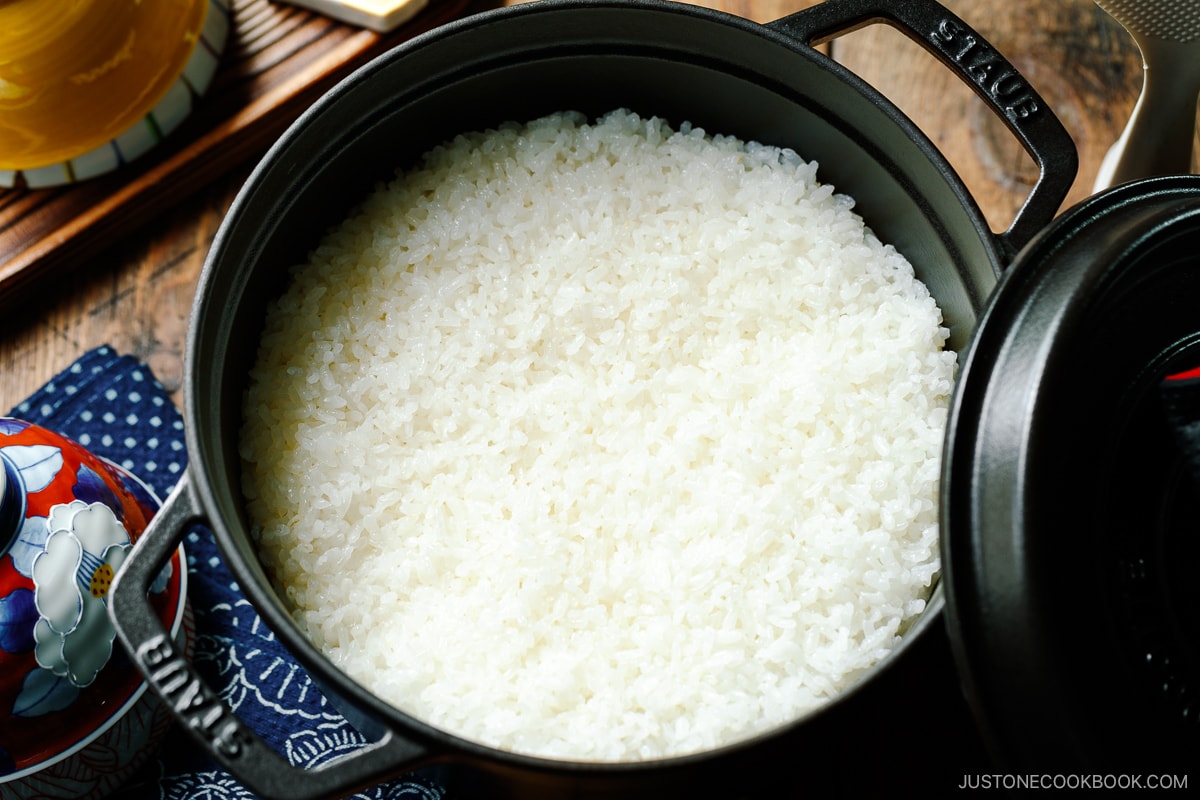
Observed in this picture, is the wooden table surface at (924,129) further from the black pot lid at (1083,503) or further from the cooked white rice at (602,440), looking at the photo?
the black pot lid at (1083,503)

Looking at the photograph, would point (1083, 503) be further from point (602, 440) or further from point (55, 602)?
point (55, 602)

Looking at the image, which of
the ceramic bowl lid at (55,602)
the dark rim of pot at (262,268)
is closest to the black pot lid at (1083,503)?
the dark rim of pot at (262,268)

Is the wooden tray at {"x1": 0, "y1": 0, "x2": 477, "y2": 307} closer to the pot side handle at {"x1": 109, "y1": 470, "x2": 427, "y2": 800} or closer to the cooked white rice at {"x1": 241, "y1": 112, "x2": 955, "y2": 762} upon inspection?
the cooked white rice at {"x1": 241, "y1": 112, "x2": 955, "y2": 762}

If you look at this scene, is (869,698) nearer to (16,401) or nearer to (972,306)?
(972,306)

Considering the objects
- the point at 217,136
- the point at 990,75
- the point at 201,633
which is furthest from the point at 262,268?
the point at 990,75

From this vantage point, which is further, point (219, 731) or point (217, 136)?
point (217, 136)

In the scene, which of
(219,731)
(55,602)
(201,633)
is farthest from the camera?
(201,633)
